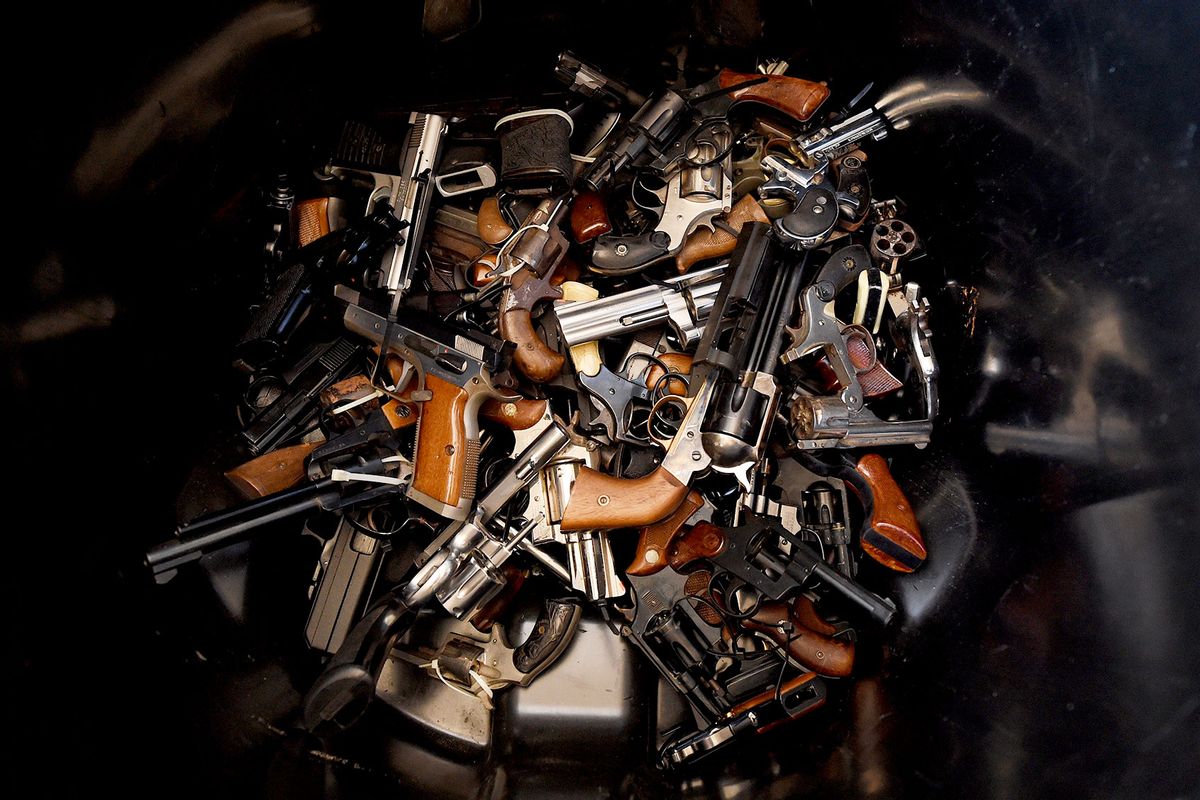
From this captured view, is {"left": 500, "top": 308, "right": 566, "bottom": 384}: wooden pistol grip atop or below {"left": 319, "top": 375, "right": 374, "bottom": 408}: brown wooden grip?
atop

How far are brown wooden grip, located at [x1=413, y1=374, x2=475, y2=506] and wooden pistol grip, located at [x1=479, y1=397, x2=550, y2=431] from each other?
0.54 ft

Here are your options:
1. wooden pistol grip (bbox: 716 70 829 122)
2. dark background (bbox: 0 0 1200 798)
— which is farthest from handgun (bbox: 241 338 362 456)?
wooden pistol grip (bbox: 716 70 829 122)

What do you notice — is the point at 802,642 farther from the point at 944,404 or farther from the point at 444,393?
the point at 444,393

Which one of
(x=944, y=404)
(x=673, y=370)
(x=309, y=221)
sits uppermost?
(x=309, y=221)

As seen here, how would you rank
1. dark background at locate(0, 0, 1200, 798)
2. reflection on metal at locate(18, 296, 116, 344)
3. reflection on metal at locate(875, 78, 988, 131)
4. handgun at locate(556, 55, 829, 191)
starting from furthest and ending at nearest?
handgun at locate(556, 55, 829, 191) < reflection on metal at locate(875, 78, 988, 131) < reflection on metal at locate(18, 296, 116, 344) < dark background at locate(0, 0, 1200, 798)

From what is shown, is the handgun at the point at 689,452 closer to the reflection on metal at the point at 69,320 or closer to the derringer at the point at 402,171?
the derringer at the point at 402,171

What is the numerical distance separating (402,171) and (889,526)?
7.32ft

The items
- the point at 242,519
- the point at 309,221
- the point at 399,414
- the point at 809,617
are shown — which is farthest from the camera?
the point at 309,221

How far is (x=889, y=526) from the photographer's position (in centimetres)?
236

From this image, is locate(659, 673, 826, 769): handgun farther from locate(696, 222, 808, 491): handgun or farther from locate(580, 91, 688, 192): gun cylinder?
locate(580, 91, 688, 192): gun cylinder

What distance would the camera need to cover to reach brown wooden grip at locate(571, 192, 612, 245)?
287 cm

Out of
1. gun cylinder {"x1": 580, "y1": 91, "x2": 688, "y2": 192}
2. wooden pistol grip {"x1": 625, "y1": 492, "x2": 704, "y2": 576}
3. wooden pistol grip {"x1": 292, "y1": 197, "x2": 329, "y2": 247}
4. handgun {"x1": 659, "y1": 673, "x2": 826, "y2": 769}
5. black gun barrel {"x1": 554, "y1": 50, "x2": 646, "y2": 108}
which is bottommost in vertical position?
handgun {"x1": 659, "y1": 673, "x2": 826, "y2": 769}

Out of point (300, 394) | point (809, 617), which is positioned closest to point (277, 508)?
point (300, 394)

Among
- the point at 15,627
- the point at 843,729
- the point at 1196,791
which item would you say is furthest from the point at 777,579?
the point at 15,627
